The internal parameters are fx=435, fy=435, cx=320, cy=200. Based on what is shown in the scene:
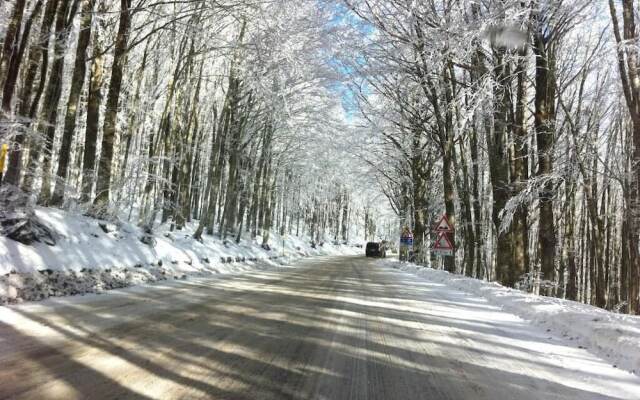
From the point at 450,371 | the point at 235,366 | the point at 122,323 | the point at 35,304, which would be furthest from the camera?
the point at 35,304

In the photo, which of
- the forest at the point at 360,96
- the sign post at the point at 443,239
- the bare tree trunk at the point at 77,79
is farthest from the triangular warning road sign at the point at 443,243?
the bare tree trunk at the point at 77,79

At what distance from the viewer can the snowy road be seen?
11.3ft

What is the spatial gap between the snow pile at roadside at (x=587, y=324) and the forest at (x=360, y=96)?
247 centimetres

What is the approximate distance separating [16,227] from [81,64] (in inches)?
251

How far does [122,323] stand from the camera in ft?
17.6

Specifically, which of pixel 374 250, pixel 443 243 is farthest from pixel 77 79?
pixel 374 250

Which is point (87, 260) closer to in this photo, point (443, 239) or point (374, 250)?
point (443, 239)

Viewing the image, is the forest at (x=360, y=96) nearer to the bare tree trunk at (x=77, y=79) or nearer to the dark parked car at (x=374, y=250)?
the bare tree trunk at (x=77, y=79)

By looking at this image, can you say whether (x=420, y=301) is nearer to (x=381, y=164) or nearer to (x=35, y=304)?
(x=35, y=304)

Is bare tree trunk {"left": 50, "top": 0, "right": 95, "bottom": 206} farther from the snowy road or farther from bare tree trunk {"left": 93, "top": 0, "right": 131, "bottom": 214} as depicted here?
the snowy road

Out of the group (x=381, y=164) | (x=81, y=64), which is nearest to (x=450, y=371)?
(x=81, y=64)

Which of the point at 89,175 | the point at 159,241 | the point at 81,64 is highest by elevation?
the point at 81,64

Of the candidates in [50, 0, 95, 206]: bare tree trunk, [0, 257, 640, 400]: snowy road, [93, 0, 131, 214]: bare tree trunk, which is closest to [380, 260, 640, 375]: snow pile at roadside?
[0, 257, 640, 400]: snowy road

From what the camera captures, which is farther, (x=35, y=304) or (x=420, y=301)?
(x=420, y=301)
